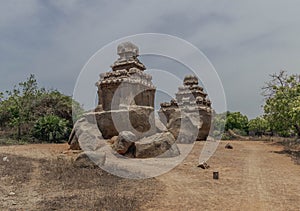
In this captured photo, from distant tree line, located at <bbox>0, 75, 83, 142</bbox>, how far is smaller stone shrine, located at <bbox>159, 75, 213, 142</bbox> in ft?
22.8

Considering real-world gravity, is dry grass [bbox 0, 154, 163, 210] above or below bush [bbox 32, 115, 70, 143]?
below

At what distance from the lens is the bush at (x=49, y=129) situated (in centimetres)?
1697

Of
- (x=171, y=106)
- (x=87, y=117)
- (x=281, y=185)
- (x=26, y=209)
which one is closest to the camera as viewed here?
(x=26, y=209)

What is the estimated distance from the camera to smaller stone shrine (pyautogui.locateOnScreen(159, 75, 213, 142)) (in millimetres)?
18641

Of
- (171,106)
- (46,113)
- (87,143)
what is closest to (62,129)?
(46,113)

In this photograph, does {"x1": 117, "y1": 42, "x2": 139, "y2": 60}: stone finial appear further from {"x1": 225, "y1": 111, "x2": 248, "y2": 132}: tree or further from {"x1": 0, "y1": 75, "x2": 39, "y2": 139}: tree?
{"x1": 225, "y1": 111, "x2": 248, "y2": 132}: tree

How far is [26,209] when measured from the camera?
4973mm

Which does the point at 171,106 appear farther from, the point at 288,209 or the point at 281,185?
the point at 288,209

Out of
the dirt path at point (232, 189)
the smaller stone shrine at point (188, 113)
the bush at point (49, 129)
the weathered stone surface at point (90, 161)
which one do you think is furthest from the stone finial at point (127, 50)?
the weathered stone surface at point (90, 161)

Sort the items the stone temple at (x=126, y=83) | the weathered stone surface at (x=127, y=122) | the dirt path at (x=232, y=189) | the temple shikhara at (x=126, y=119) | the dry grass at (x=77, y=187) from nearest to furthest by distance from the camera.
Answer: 1. the dry grass at (x=77, y=187)
2. the dirt path at (x=232, y=189)
3. the temple shikhara at (x=126, y=119)
4. the weathered stone surface at (x=127, y=122)
5. the stone temple at (x=126, y=83)

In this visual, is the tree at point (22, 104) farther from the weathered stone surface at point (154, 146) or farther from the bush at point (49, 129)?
the weathered stone surface at point (154, 146)

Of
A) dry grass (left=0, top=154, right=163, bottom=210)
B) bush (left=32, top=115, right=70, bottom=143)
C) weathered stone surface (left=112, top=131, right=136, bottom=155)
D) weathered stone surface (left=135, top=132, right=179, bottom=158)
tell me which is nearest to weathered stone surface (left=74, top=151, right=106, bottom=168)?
dry grass (left=0, top=154, right=163, bottom=210)

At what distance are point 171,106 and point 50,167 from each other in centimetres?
1556

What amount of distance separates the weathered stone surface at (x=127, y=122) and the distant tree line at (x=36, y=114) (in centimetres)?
442
